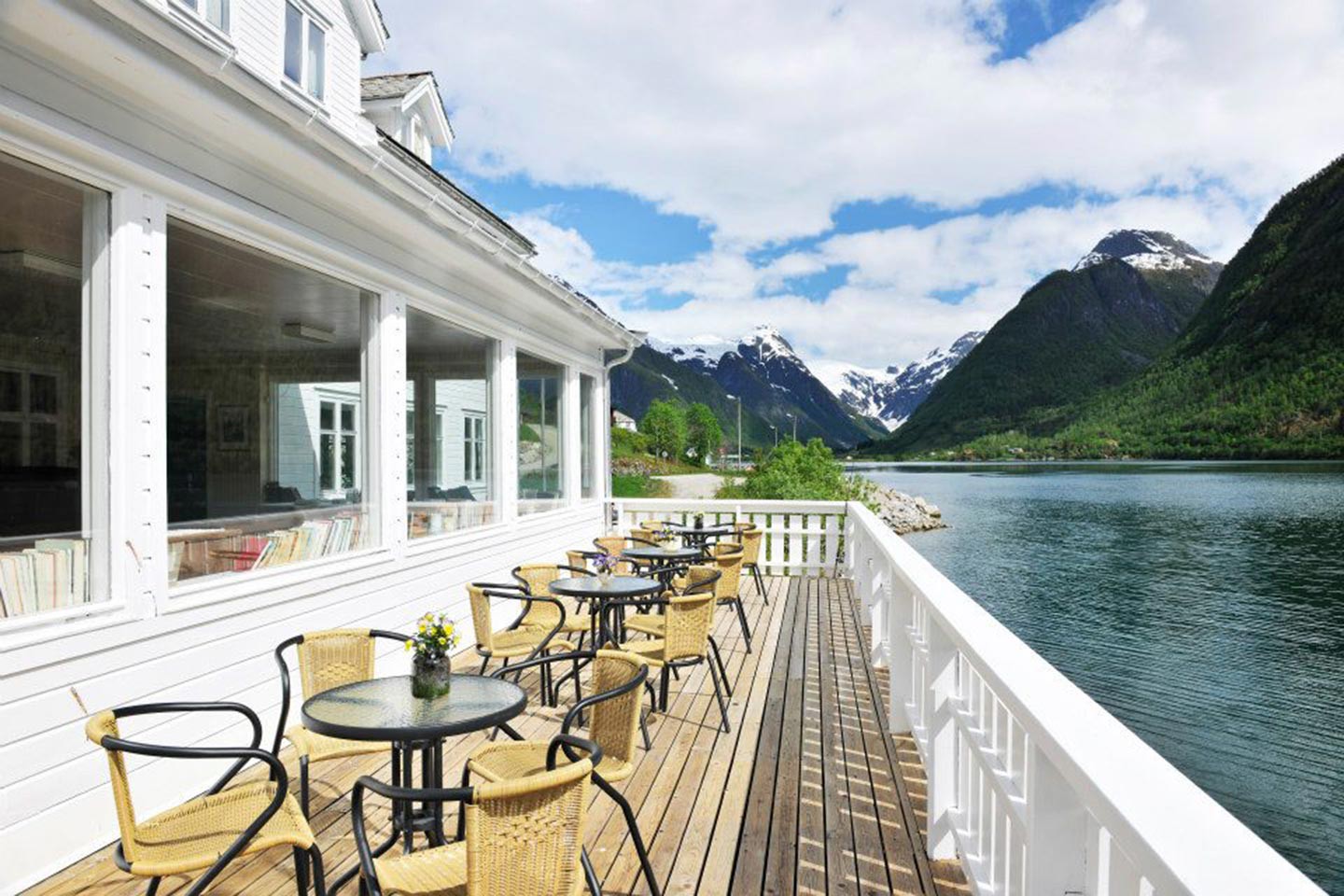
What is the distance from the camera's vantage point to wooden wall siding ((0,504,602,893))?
A: 8.64 feet

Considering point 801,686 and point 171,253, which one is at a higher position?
point 171,253

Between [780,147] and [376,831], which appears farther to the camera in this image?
[780,147]

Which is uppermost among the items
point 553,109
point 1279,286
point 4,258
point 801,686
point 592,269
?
point 592,269

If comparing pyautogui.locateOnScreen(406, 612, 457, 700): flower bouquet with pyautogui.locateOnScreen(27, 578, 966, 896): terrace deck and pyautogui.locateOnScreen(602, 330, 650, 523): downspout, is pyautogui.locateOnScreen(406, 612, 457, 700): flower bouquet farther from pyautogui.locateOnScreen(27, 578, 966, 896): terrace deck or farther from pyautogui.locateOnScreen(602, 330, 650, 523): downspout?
pyautogui.locateOnScreen(602, 330, 650, 523): downspout

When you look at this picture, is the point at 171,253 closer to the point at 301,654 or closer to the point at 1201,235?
the point at 301,654

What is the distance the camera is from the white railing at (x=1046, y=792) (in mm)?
976

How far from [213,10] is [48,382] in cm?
650

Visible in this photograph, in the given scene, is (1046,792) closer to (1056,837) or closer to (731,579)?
(1056,837)

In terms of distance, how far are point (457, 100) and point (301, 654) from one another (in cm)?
1520

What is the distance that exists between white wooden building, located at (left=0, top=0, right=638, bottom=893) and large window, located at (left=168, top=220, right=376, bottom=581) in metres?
0.01

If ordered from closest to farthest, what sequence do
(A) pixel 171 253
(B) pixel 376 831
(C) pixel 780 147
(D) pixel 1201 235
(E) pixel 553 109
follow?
(B) pixel 376 831 → (A) pixel 171 253 → (E) pixel 553 109 → (C) pixel 780 147 → (D) pixel 1201 235

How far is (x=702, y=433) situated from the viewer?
90.6 meters

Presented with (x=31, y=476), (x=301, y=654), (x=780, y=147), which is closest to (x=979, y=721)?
(x=301, y=654)

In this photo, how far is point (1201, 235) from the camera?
186 m
